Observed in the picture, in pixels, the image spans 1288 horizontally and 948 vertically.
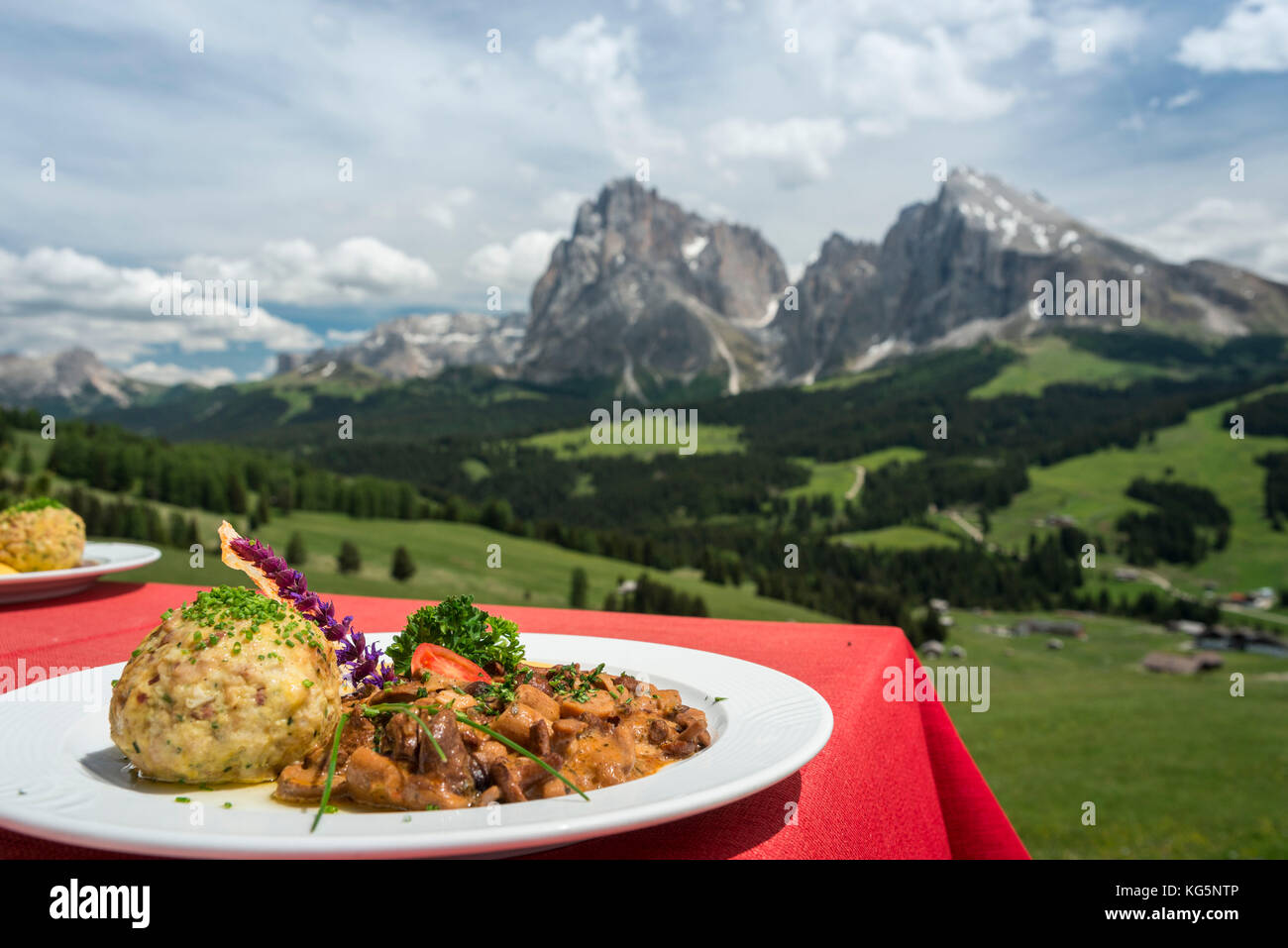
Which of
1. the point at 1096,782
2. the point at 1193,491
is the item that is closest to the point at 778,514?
the point at 1193,491

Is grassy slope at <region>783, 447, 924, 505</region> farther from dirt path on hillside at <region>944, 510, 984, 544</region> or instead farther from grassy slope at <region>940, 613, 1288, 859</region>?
grassy slope at <region>940, 613, 1288, 859</region>

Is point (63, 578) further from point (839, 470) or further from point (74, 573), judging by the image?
point (839, 470)

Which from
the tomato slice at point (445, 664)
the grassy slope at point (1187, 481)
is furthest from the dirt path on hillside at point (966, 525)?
the tomato slice at point (445, 664)

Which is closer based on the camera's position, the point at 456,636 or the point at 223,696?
the point at 223,696

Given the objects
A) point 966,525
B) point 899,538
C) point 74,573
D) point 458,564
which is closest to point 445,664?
point 74,573

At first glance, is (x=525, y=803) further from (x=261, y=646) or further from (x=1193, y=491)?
(x=1193, y=491)

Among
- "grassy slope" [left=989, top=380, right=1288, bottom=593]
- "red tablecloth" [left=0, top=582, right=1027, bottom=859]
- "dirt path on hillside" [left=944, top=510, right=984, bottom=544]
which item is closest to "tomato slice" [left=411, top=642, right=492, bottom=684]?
"red tablecloth" [left=0, top=582, right=1027, bottom=859]

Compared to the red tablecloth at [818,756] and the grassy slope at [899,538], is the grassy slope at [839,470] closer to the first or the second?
the grassy slope at [899,538]
